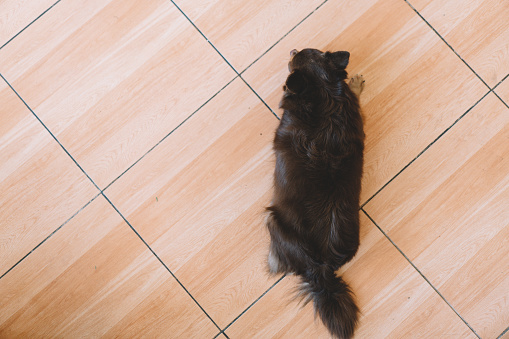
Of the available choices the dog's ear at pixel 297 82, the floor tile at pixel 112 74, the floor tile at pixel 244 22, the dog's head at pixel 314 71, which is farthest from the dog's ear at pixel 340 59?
the floor tile at pixel 112 74

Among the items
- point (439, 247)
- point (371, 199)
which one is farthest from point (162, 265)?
point (439, 247)

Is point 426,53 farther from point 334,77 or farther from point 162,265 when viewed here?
point 162,265

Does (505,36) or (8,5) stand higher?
(8,5)

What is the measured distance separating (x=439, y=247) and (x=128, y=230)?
1.78 m

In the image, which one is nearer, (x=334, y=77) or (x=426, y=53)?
(x=334, y=77)

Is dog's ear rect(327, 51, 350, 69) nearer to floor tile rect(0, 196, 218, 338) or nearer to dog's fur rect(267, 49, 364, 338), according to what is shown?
dog's fur rect(267, 49, 364, 338)

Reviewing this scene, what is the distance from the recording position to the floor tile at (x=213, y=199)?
2.28m

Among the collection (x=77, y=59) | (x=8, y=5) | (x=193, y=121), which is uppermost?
(x=8, y=5)

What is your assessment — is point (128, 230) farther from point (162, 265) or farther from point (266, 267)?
point (266, 267)

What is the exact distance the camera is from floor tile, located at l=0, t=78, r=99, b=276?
231 centimetres

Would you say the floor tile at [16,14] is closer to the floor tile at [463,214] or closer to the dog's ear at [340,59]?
the dog's ear at [340,59]

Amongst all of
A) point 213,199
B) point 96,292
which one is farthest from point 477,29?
point 96,292

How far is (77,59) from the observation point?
2.38 m

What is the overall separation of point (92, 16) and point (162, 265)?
60.3 inches
